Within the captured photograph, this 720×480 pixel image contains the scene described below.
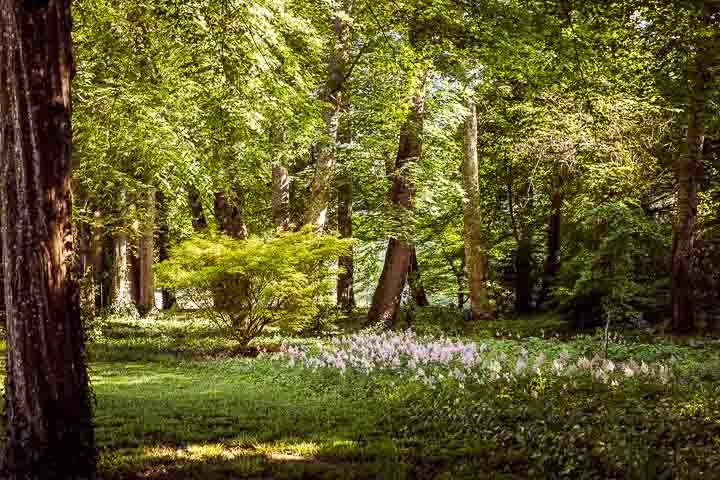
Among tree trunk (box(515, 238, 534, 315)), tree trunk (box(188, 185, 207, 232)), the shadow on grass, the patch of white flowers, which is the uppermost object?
tree trunk (box(188, 185, 207, 232))

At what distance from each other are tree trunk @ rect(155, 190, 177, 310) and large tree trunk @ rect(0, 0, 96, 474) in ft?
77.5

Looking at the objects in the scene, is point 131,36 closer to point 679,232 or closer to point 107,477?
point 107,477

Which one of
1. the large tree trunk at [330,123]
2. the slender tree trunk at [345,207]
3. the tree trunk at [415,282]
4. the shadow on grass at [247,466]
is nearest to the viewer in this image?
the shadow on grass at [247,466]

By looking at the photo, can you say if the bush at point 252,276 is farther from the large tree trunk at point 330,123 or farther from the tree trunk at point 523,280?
the tree trunk at point 523,280

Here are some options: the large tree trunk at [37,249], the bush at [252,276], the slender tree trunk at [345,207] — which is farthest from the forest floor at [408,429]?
the slender tree trunk at [345,207]

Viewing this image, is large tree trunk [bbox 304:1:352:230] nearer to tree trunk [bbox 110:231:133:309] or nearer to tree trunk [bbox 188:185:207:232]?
tree trunk [bbox 110:231:133:309]

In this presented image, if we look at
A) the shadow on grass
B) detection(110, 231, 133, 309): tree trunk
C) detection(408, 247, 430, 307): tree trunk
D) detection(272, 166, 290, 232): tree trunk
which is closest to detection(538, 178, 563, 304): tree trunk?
detection(408, 247, 430, 307): tree trunk

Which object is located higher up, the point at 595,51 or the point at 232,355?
the point at 595,51

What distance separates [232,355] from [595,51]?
9.40 meters

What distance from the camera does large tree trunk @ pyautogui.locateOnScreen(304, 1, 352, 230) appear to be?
1861cm

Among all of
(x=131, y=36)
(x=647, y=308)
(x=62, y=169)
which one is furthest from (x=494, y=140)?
(x=62, y=169)

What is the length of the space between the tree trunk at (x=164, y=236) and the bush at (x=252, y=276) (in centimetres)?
1444

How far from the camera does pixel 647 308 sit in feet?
56.1

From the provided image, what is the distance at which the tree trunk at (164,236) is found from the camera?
95.2 ft
